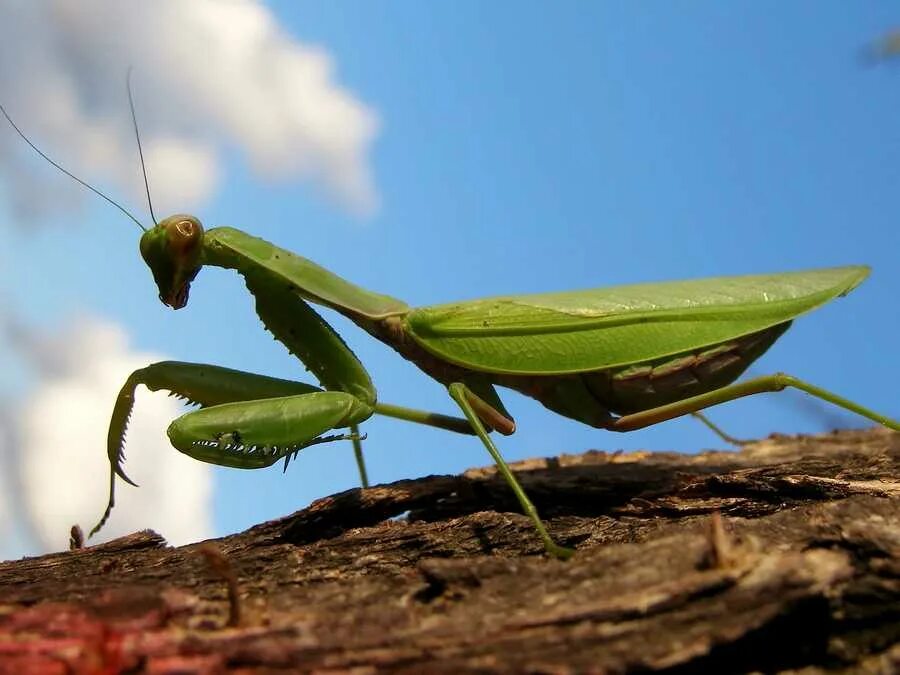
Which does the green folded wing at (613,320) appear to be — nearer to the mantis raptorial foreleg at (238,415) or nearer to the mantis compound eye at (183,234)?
the mantis raptorial foreleg at (238,415)

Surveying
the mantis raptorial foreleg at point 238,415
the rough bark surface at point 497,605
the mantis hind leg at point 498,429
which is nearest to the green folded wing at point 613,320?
the mantis hind leg at point 498,429

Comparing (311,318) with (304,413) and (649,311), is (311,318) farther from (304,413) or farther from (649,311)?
(649,311)

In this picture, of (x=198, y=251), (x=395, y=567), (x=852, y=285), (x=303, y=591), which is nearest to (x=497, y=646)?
(x=303, y=591)

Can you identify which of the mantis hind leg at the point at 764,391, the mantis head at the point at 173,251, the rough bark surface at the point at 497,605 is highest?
the mantis head at the point at 173,251

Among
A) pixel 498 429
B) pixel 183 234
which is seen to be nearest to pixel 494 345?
pixel 498 429

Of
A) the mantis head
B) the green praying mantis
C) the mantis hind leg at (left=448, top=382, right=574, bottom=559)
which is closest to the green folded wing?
the green praying mantis

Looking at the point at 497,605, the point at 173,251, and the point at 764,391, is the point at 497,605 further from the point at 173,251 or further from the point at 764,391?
the point at 173,251
